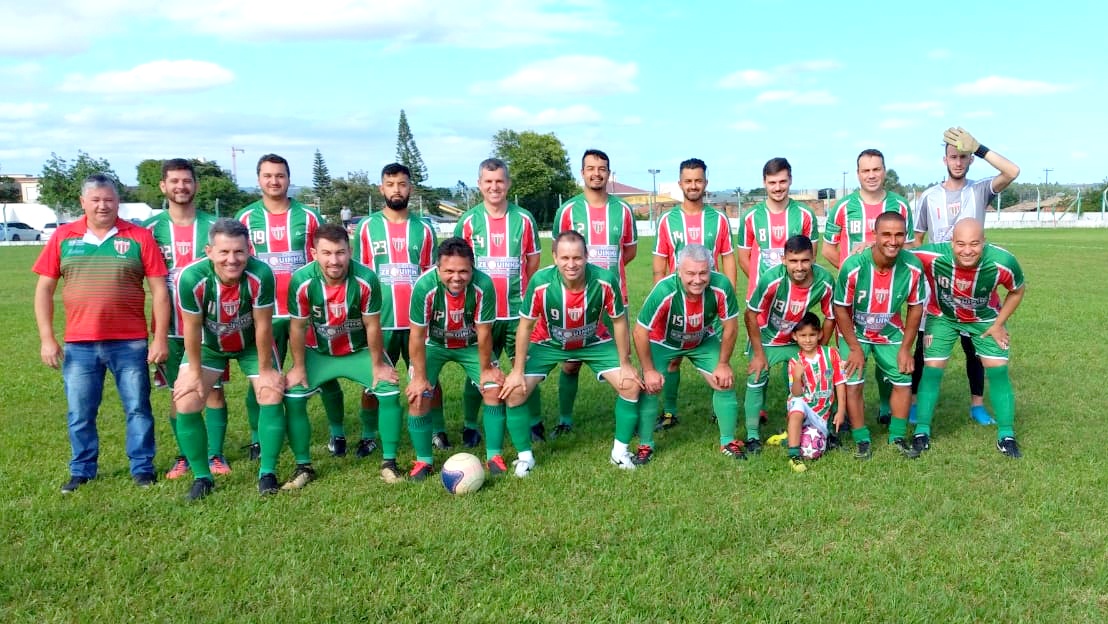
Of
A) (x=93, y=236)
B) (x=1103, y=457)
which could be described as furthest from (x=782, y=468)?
(x=93, y=236)

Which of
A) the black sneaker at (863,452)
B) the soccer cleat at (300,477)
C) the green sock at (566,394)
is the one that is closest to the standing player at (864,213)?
the black sneaker at (863,452)

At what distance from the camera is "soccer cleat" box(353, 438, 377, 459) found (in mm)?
5430

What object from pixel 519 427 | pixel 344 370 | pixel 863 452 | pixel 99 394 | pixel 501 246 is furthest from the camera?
pixel 501 246

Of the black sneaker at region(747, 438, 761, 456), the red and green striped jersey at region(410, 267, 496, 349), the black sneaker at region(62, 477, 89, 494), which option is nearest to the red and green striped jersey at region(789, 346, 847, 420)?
the black sneaker at region(747, 438, 761, 456)

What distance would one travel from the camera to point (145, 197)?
52.0 metres

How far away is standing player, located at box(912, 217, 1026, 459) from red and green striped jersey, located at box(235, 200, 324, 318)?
420cm

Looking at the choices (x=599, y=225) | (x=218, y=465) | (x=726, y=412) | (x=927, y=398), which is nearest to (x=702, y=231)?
(x=599, y=225)

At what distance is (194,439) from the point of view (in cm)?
463

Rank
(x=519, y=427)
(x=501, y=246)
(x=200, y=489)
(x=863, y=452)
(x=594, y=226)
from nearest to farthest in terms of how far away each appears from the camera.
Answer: (x=200, y=489)
(x=519, y=427)
(x=863, y=452)
(x=501, y=246)
(x=594, y=226)

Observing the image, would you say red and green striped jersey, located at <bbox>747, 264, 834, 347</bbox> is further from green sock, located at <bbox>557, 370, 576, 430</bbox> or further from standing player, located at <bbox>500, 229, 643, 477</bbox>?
green sock, located at <bbox>557, 370, 576, 430</bbox>

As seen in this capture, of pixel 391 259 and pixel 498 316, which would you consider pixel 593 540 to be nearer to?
pixel 498 316

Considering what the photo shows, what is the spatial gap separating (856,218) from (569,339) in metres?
2.45

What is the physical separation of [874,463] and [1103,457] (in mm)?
1410

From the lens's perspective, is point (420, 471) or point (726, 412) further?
point (726, 412)
